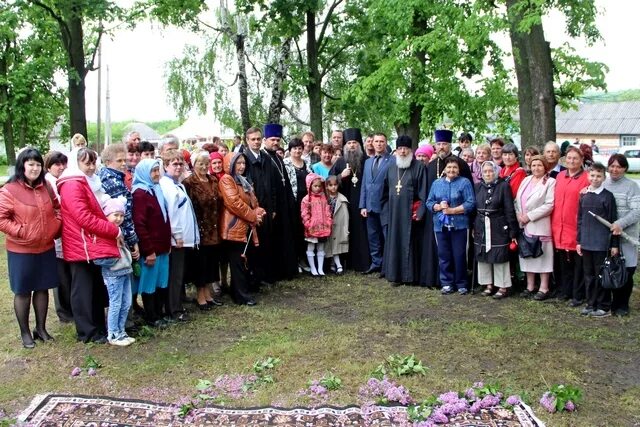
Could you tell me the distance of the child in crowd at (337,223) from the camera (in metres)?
8.80

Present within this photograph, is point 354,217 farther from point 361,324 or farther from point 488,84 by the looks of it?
point 488,84

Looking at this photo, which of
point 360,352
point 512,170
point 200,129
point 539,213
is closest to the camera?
point 360,352

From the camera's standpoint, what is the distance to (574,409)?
425 cm

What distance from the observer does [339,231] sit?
8812mm

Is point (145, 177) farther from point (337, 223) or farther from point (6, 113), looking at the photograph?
point (6, 113)

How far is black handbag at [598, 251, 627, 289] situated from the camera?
19.9ft

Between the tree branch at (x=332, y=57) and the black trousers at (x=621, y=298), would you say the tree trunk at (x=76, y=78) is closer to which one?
the tree branch at (x=332, y=57)

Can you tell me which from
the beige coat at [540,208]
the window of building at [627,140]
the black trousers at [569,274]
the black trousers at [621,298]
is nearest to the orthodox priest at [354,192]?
the beige coat at [540,208]

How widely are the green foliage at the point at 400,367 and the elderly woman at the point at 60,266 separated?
3.17m

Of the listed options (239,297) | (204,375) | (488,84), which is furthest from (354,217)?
(488,84)

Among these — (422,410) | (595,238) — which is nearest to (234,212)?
(422,410)

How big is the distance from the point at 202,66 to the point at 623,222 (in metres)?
19.7

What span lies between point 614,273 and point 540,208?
1.10 m

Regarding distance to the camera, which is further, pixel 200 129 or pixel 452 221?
pixel 200 129
